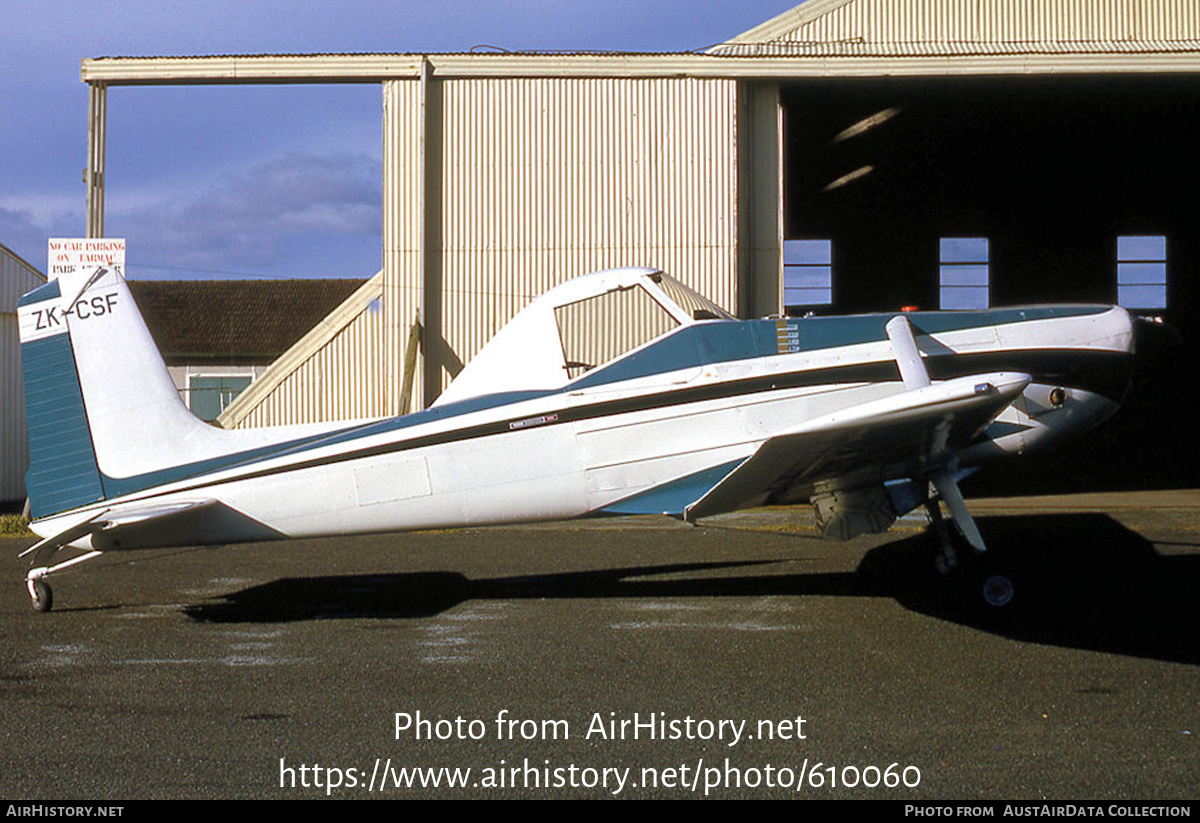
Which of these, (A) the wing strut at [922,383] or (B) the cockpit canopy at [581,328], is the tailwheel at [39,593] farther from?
(A) the wing strut at [922,383]

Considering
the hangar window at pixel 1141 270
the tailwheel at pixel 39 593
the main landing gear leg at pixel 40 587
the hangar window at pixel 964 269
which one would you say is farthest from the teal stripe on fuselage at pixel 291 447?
the hangar window at pixel 1141 270

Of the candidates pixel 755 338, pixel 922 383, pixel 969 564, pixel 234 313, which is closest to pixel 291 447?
pixel 755 338

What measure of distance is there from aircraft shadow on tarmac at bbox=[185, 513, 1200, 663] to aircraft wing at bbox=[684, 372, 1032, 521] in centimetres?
88

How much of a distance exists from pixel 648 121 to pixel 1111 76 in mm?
5981

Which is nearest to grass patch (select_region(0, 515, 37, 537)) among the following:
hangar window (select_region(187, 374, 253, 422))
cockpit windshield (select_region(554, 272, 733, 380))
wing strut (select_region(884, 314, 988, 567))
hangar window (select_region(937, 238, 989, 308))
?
cockpit windshield (select_region(554, 272, 733, 380))

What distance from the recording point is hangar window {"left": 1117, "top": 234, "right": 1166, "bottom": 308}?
2431 centimetres

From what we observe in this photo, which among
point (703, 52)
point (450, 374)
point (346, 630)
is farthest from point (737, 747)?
point (703, 52)

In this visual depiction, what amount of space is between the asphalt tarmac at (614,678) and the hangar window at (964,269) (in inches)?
665

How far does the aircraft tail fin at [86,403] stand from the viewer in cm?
664

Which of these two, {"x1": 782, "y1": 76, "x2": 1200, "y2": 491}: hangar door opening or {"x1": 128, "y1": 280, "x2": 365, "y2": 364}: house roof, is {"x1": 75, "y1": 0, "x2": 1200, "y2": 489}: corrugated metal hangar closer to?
{"x1": 782, "y1": 76, "x2": 1200, "y2": 491}: hangar door opening

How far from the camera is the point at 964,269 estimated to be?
2491 cm

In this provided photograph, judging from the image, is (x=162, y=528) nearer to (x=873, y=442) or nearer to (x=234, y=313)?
(x=873, y=442)

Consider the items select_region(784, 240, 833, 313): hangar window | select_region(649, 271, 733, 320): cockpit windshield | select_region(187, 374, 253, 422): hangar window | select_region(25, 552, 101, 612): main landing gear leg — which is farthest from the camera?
select_region(187, 374, 253, 422): hangar window

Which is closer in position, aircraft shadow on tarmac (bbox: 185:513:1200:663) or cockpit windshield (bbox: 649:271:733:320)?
aircraft shadow on tarmac (bbox: 185:513:1200:663)
